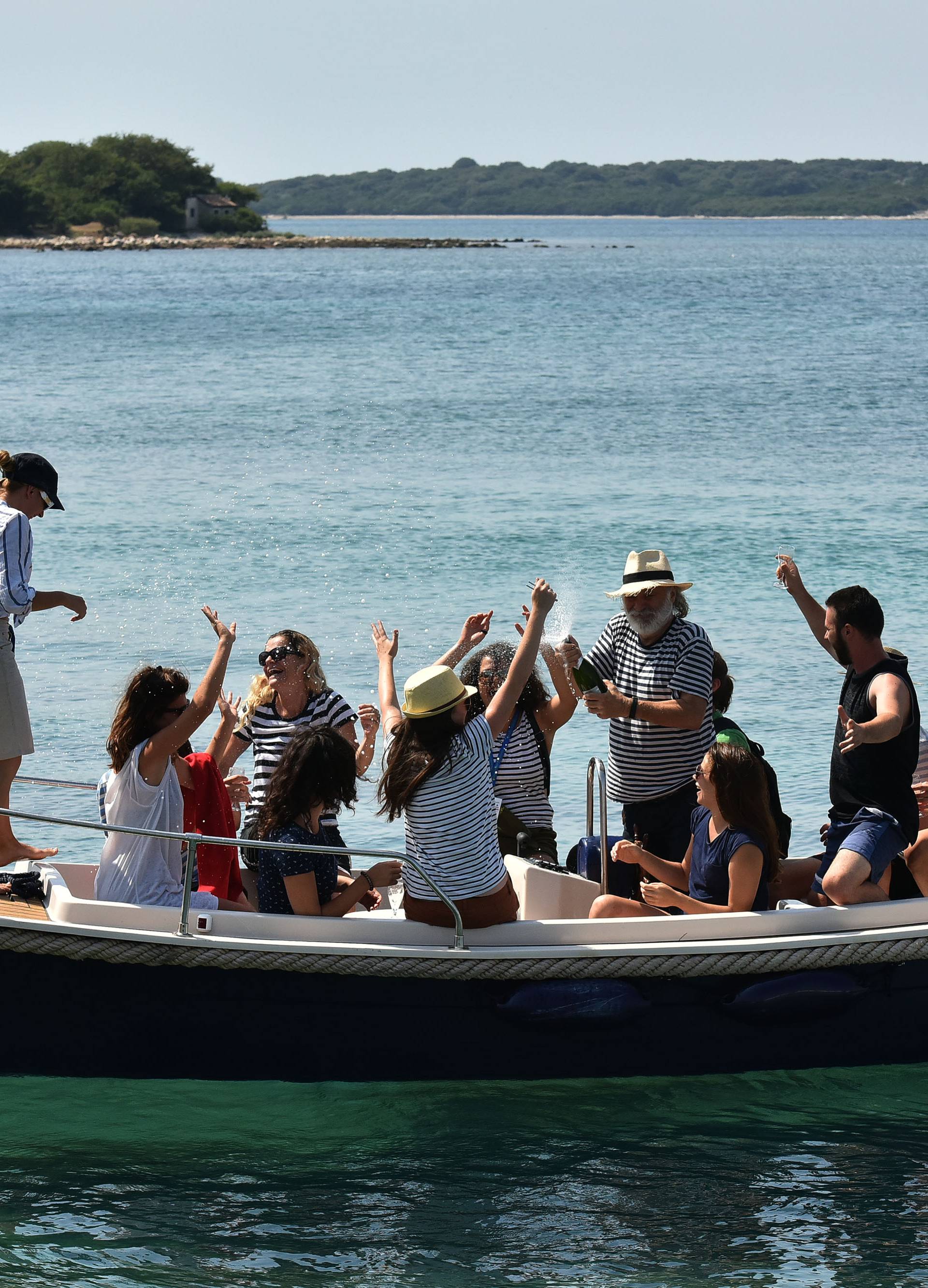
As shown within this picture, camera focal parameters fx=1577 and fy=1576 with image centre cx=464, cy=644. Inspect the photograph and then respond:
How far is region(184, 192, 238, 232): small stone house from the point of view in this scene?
133625mm

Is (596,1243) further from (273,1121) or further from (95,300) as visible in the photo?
(95,300)

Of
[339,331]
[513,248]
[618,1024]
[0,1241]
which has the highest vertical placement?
[513,248]

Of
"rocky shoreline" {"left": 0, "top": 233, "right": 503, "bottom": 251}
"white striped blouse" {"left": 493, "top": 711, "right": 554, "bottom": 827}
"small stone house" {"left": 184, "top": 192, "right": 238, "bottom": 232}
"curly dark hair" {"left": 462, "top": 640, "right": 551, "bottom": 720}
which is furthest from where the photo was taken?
"small stone house" {"left": 184, "top": 192, "right": 238, "bottom": 232}

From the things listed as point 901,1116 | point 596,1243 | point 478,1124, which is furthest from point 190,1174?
point 901,1116

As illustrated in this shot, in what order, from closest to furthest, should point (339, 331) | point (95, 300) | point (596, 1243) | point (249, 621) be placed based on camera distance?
point (596, 1243) → point (249, 621) → point (339, 331) → point (95, 300)

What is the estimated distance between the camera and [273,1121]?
5.70 m

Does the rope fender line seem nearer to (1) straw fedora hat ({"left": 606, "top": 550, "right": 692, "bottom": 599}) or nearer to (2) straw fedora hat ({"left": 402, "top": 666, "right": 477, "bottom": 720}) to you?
(2) straw fedora hat ({"left": 402, "top": 666, "right": 477, "bottom": 720})

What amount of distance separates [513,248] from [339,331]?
90.1 metres

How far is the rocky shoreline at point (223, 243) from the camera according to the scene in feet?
395

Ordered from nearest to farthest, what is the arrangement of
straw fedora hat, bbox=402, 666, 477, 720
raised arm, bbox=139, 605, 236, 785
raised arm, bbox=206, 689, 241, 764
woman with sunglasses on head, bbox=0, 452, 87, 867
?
straw fedora hat, bbox=402, 666, 477, 720 → raised arm, bbox=139, 605, 236, 785 → raised arm, bbox=206, 689, 241, 764 → woman with sunglasses on head, bbox=0, 452, 87, 867

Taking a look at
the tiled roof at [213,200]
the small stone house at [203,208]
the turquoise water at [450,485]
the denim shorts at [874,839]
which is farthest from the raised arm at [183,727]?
the tiled roof at [213,200]

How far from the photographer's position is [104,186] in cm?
12975

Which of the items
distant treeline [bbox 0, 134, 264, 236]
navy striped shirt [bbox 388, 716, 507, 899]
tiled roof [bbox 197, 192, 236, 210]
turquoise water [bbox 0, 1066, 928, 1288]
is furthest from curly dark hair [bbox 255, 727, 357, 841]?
tiled roof [bbox 197, 192, 236, 210]

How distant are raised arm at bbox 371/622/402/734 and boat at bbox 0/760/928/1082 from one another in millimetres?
463
